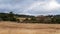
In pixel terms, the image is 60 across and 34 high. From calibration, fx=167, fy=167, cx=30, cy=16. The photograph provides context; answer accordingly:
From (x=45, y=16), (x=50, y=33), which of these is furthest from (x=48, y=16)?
(x=50, y=33)

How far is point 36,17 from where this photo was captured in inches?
1142

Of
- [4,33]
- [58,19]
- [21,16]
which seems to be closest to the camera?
[4,33]

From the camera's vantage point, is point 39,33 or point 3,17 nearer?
point 39,33

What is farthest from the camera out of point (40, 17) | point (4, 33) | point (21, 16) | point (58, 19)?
point (21, 16)

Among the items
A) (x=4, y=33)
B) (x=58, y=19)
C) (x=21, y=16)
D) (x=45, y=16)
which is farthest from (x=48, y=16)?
(x=4, y=33)

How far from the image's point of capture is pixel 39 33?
15703 mm

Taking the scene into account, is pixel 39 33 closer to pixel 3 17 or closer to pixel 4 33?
pixel 4 33

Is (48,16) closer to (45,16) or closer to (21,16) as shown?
(45,16)

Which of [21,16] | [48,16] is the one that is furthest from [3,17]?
[48,16]

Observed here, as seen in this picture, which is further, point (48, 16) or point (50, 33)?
point (48, 16)

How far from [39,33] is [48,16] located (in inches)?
552

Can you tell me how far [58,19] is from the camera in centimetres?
2673

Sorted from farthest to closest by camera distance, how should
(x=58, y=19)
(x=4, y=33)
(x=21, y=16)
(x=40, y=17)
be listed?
1. (x=21, y=16)
2. (x=40, y=17)
3. (x=58, y=19)
4. (x=4, y=33)

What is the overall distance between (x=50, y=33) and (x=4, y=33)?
14.3ft
